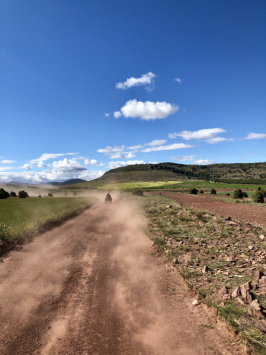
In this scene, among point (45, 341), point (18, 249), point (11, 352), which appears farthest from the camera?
point (18, 249)

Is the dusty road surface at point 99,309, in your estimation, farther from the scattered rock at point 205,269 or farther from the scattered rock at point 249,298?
the scattered rock at point 249,298

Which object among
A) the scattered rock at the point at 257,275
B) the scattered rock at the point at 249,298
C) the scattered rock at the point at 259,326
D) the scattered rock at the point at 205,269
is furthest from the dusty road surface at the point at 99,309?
the scattered rock at the point at 257,275

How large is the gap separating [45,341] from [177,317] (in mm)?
3580

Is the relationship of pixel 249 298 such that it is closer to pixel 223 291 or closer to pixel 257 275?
pixel 223 291

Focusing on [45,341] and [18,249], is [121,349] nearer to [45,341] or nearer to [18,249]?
[45,341]

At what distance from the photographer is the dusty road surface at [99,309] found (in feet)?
14.3

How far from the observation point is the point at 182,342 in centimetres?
448

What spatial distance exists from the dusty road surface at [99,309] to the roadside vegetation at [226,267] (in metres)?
0.51

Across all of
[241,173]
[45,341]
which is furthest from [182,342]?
[241,173]

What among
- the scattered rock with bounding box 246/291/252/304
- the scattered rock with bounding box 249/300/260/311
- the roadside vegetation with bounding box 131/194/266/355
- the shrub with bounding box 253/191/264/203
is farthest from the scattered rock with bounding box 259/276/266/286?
the shrub with bounding box 253/191/264/203

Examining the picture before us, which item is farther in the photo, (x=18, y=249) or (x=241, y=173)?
(x=241, y=173)

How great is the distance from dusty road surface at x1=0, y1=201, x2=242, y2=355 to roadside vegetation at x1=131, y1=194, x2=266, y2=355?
506mm

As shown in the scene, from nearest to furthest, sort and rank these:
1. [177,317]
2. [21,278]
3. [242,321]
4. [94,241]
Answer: [242,321] → [177,317] → [21,278] → [94,241]

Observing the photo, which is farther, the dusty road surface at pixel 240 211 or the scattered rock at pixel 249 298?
the dusty road surface at pixel 240 211
